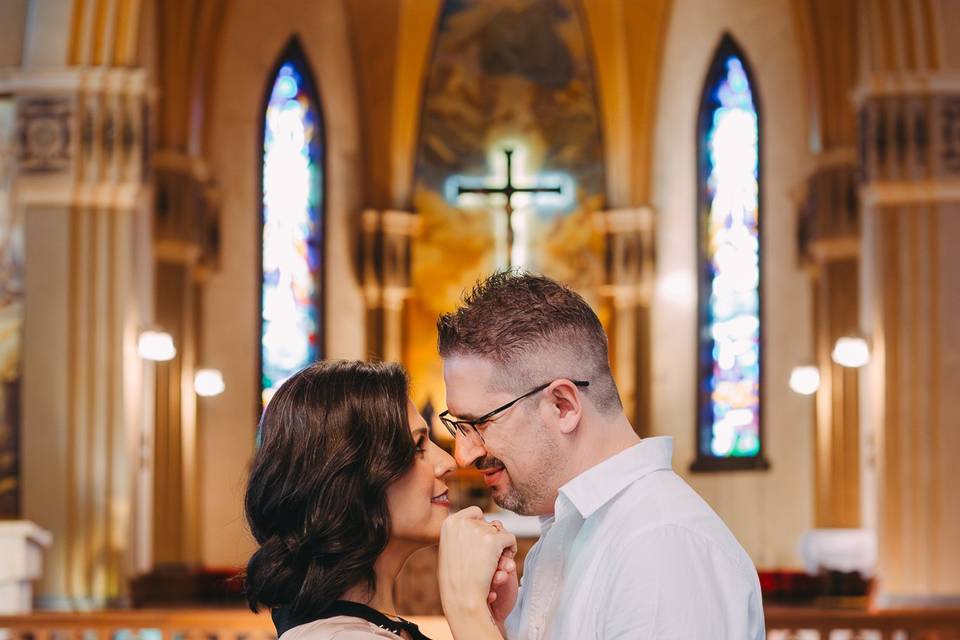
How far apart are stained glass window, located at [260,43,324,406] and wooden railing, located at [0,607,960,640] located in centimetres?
864

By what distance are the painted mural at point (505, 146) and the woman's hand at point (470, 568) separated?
14.6 metres

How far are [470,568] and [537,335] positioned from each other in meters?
0.40

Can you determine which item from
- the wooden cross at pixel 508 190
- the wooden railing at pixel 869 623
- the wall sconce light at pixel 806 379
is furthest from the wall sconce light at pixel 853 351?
the wooden cross at pixel 508 190

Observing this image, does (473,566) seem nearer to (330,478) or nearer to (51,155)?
(330,478)

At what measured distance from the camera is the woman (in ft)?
8.10

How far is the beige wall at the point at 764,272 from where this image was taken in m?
14.7

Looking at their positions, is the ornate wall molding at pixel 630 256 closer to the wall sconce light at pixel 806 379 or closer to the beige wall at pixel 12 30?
the wall sconce light at pixel 806 379

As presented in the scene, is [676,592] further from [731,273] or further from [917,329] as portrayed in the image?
[731,273]

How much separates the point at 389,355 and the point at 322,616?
14.0m

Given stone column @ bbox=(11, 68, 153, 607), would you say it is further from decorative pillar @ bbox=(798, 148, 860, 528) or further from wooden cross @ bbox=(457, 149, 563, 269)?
decorative pillar @ bbox=(798, 148, 860, 528)

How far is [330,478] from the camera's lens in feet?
8.16

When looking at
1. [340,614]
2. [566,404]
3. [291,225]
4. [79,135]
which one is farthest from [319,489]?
[291,225]

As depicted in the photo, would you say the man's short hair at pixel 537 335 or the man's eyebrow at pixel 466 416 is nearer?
the man's short hair at pixel 537 335

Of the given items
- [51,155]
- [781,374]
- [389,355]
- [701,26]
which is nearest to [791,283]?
[781,374]
